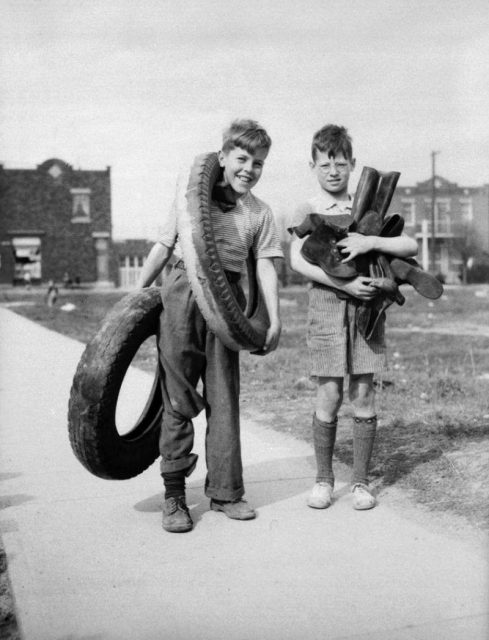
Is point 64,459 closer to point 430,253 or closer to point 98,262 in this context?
point 98,262

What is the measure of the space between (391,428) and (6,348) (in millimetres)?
7643

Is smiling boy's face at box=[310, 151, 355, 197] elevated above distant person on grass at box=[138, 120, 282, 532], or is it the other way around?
smiling boy's face at box=[310, 151, 355, 197]

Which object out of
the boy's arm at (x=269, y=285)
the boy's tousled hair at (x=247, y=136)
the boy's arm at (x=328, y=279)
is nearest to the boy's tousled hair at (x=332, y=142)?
the boy's tousled hair at (x=247, y=136)

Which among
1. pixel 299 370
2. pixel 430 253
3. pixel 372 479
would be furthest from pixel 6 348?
pixel 430 253

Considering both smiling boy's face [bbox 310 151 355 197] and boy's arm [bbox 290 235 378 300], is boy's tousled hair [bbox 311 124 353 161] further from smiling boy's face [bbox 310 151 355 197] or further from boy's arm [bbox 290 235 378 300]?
boy's arm [bbox 290 235 378 300]

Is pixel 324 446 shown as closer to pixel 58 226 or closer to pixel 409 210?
pixel 58 226

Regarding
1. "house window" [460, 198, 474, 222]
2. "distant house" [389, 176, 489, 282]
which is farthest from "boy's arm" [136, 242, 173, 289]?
"house window" [460, 198, 474, 222]

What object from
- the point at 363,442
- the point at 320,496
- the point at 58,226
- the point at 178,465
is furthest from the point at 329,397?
the point at 58,226

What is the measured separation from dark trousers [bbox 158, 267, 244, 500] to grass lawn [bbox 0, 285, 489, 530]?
90cm

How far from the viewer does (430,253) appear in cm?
5647

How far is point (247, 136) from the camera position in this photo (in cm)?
369

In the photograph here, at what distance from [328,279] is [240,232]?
473 mm

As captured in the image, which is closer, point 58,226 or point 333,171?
point 333,171

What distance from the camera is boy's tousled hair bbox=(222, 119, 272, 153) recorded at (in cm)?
369
